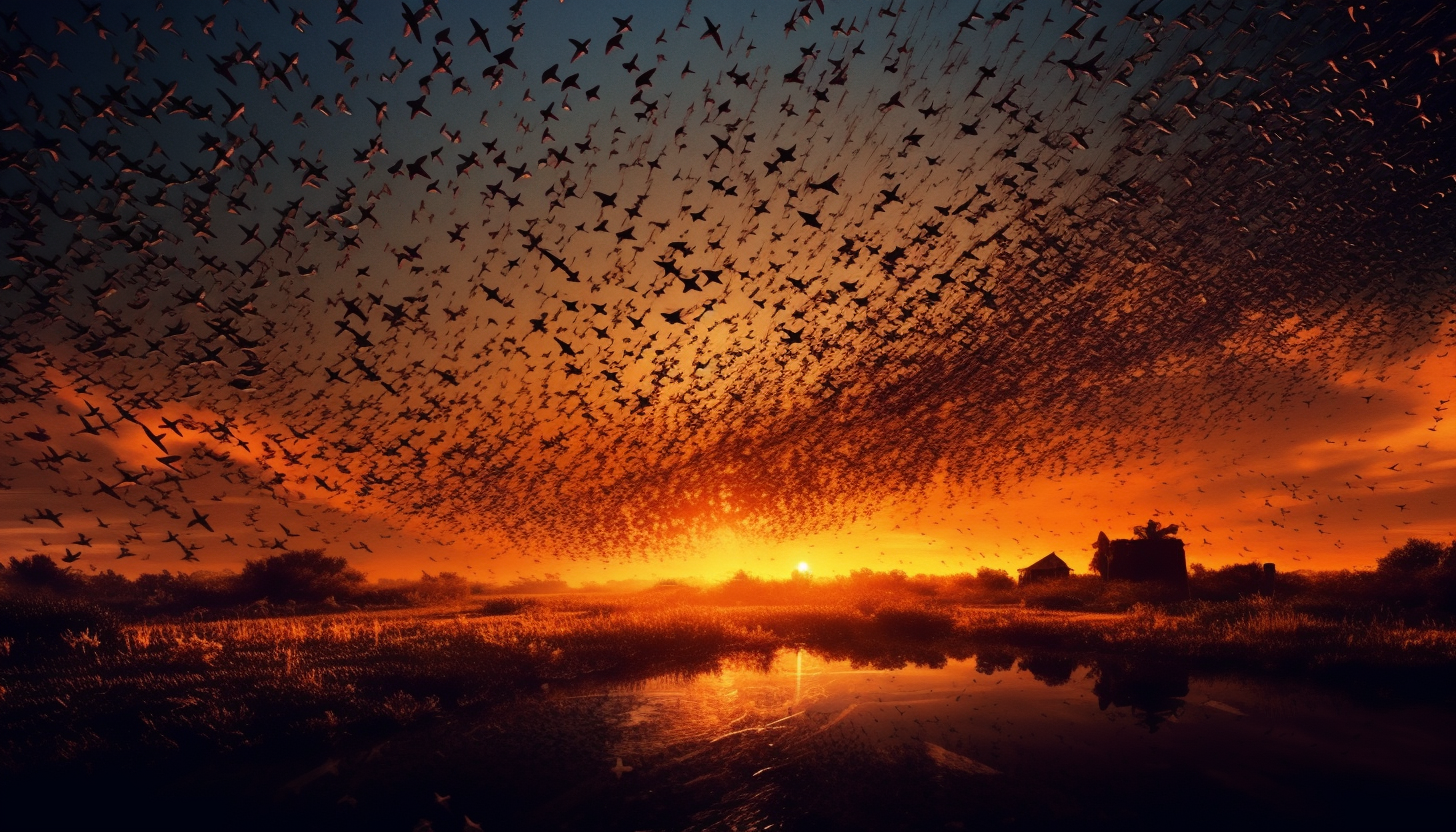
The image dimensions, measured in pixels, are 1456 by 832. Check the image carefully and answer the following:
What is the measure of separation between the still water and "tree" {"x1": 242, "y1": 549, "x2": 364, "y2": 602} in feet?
138

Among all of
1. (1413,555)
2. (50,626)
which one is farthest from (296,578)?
(1413,555)

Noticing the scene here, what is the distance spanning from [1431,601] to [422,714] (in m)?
46.7

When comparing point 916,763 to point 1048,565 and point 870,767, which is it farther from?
point 1048,565

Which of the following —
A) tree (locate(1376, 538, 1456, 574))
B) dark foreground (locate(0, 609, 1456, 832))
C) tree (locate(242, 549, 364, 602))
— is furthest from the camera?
tree (locate(242, 549, 364, 602))

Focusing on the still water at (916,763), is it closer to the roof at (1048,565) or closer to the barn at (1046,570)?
the barn at (1046,570)

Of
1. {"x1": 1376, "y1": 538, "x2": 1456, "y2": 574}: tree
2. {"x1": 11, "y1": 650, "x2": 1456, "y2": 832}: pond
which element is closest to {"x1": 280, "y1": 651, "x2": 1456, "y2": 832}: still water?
{"x1": 11, "y1": 650, "x2": 1456, "y2": 832}: pond

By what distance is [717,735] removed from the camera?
1535 cm

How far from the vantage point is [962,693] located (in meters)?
19.2

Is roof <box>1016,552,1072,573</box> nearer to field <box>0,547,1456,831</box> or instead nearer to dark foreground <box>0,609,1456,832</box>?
field <box>0,547,1456,831</box>

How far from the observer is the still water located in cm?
1063

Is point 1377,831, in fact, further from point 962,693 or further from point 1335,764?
point 962,693

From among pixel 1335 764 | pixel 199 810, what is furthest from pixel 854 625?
pixel 199 810

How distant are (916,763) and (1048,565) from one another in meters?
53.2

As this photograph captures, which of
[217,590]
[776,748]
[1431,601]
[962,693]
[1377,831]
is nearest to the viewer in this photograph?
[1377,831]
